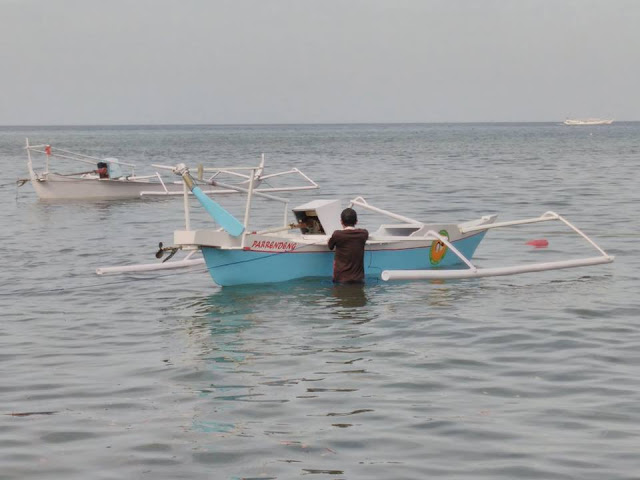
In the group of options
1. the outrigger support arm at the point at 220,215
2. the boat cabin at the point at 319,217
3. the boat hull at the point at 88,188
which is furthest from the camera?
the boat hull at the point at 88,188

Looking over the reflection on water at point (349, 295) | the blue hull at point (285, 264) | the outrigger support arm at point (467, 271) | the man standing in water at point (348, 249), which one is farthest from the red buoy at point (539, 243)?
the man standing in water at point (348, 249)

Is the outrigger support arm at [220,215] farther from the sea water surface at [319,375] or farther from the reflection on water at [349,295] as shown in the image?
the reflection on water at [349,295]

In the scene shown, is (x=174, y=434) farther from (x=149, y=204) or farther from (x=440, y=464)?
(x=149, y=204)

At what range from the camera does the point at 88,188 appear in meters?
40.0

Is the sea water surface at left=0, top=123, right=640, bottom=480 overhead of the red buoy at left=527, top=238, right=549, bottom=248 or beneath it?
overhead

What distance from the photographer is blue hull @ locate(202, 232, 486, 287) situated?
55.3 feet

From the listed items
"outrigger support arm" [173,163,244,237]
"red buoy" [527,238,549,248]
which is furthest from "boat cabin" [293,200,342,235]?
"red buoy" [527,238,549,248]

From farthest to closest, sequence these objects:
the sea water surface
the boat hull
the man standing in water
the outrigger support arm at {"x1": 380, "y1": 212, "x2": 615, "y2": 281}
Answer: the boat hull < the outrigger support arm at {"x1": 380, "y1": 212, "x2": 615, "y2": 281} < the man standing in water < the sea water surface

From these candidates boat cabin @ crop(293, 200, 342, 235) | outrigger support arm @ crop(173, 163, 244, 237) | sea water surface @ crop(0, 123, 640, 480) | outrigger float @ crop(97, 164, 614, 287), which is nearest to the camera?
sea water surface @ crop(0, 123, 640, 480)

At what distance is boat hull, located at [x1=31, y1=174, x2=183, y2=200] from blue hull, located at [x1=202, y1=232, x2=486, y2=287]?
22.7 m

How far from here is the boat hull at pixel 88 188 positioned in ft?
131

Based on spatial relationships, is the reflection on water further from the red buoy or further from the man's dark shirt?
the red buoy

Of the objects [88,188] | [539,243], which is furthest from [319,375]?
[88,188]

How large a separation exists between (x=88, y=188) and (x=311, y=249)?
24316 mm
